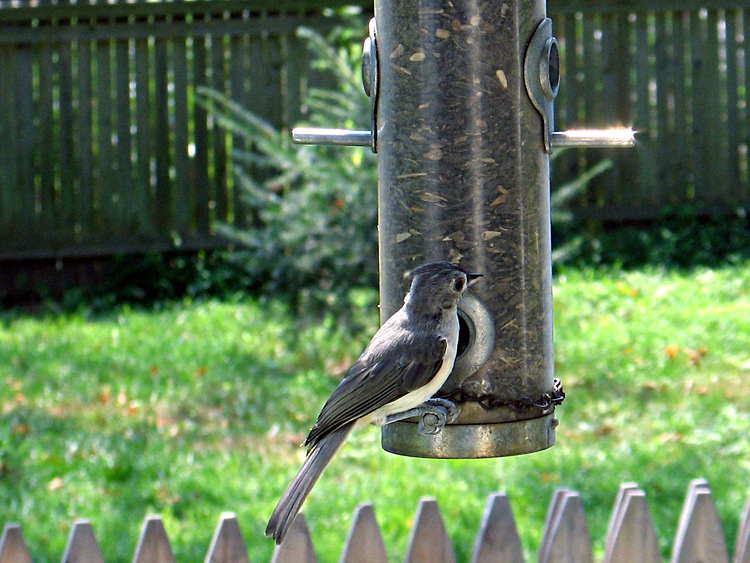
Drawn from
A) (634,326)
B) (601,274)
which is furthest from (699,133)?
(634,326)

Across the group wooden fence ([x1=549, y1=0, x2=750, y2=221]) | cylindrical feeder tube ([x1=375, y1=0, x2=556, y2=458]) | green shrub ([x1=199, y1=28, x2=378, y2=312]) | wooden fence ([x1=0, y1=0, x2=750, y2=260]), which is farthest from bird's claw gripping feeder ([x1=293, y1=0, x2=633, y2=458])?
wooden fence ([x1=549, y1=0, x2=750, y2=221])

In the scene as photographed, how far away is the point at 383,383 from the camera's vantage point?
7.77 ft

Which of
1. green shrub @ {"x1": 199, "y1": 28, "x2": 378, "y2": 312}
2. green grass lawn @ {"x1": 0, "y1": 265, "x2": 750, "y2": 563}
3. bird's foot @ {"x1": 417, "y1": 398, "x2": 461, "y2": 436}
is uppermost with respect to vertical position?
green shrub @ {"x1": 199, "y1": 28, "x2": 378, "y2": 312}

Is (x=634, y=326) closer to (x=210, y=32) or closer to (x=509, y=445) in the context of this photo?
(x=509, y=445)

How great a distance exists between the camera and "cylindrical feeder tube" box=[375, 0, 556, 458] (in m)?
2.72

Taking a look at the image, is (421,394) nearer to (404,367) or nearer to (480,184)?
(404,367)

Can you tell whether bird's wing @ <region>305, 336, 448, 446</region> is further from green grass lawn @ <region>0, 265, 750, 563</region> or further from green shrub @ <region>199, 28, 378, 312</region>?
A: green shrub @ <region>199, 28, 378, 312</region>

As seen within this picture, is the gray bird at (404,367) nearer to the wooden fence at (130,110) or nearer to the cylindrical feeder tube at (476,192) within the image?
the cylindrical feeder tube at (476,192)

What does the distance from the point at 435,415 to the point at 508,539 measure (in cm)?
59

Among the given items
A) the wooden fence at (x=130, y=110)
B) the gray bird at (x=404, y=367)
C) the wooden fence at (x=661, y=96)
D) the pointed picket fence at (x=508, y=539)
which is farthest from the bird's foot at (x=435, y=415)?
the wooden fence at (x=661, y=96)

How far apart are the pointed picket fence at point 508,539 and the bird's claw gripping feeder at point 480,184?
0.94ft

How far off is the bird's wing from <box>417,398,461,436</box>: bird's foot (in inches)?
8.6

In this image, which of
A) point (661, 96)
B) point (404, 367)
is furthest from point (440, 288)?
point (661, 96)

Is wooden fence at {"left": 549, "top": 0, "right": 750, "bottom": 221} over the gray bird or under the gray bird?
over
